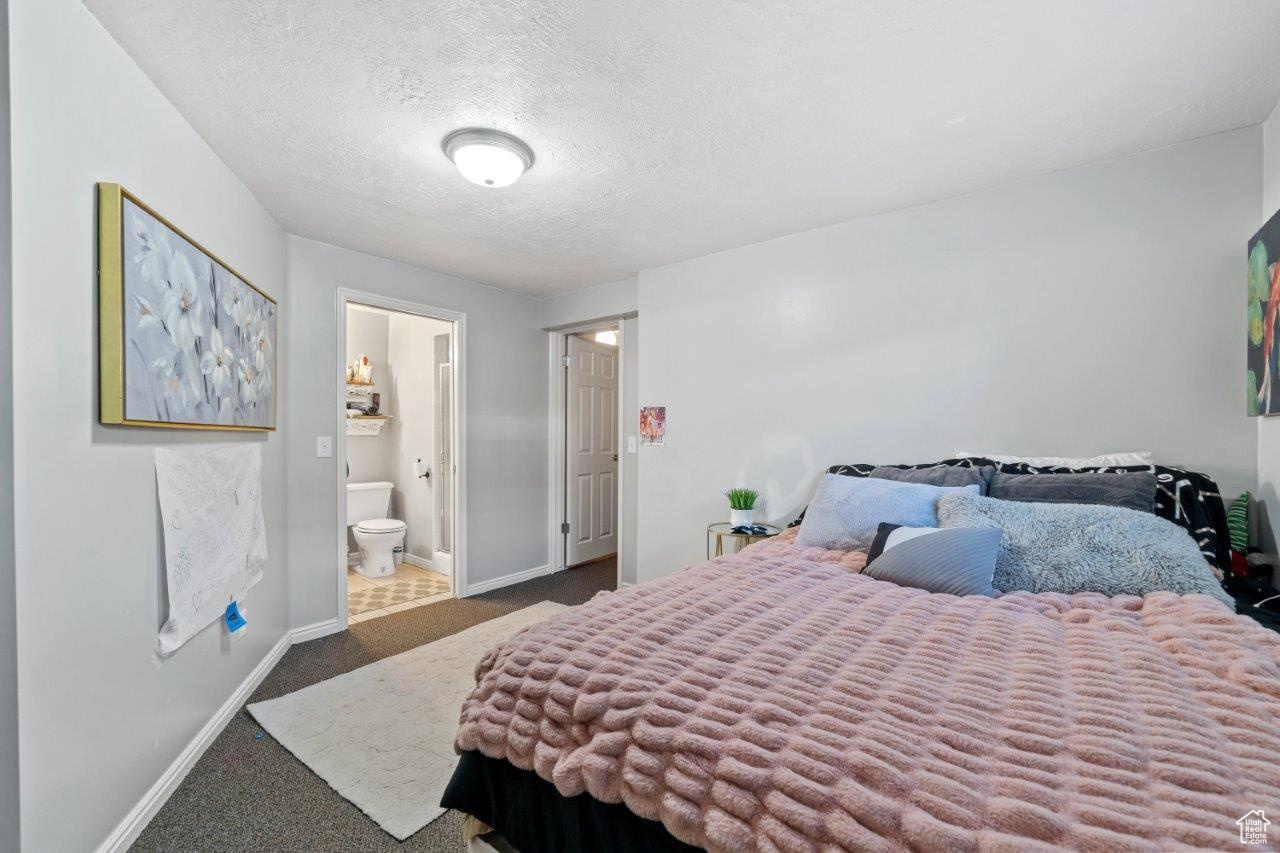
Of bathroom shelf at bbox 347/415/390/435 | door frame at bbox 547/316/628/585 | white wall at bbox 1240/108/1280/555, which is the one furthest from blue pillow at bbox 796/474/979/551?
bathroom shelf at bbox 347/415/390/435

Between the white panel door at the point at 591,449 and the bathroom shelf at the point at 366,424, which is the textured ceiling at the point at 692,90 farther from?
the bathroom shelf at the point at 366,424

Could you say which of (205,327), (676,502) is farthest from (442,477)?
(205,327)

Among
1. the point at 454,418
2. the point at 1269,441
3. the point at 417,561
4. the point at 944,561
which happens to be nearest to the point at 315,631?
the point at 454,418

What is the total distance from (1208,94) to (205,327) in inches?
140

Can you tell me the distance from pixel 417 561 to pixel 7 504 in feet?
12.4

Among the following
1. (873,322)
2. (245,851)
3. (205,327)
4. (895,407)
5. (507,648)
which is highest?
(873,322)

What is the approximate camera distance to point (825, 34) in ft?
4.88

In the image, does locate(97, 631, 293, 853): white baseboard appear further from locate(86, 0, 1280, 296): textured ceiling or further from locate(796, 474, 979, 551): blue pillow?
locate(796, 474, 979, 551): blue pillow

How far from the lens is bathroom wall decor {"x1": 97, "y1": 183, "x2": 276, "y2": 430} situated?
1463mm

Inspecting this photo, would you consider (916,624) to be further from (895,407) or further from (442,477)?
(442,477)

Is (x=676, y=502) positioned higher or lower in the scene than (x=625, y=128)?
lower

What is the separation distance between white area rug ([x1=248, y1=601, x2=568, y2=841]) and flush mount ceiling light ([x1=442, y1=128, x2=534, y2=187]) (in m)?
1.76

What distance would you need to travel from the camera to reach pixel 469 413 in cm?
388

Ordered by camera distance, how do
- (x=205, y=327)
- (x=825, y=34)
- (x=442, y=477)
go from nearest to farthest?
(x=825, y=34) < (x=205, y=327) < (x=442, y=477)
